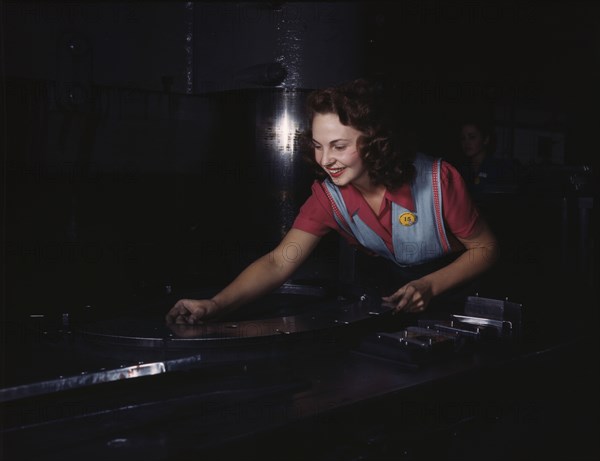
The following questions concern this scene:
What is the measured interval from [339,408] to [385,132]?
762mm

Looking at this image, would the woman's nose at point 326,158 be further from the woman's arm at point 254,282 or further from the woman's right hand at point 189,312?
the woman's right hand at point 189,312

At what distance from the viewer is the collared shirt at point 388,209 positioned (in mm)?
1490

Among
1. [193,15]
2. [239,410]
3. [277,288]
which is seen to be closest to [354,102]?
[277,288]

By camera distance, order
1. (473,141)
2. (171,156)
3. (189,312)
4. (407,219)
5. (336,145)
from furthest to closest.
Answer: (473,141), (171,156), (407,219), (336,145), (189,312)

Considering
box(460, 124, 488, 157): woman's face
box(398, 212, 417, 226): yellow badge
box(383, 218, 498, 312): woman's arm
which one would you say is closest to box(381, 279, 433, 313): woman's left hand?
box(383, 218, 498, 312): woman's arm

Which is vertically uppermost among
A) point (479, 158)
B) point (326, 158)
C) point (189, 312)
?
point (479, 158)

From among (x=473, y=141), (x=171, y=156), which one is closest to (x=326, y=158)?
(x=171, y=156)

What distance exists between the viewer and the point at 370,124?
138 centimetres

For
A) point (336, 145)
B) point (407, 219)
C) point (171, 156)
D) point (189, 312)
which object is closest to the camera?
point (189, 312)

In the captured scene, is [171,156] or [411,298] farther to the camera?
[171,156]

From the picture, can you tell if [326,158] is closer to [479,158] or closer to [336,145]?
[336,145]

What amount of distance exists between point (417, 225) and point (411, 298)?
0.96 feet

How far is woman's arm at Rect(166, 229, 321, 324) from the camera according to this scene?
124 centimetres

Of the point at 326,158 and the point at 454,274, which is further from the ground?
the point at 326,158
